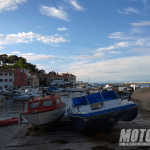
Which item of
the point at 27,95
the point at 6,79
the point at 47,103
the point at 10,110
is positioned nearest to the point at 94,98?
the point at 47,103

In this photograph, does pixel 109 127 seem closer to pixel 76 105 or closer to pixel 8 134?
pixel 76 105

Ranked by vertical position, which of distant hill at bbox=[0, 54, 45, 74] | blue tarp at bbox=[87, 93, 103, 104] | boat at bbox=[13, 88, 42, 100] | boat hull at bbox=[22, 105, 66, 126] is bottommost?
boat at bbox=[13, 88, 42, 100]

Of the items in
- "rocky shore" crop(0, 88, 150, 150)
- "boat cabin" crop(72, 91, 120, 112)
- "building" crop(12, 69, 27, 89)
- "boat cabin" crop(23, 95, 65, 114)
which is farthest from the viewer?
"building" crop(12, 69, 27, 89)

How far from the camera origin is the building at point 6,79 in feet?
236

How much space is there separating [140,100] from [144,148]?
13.0 m

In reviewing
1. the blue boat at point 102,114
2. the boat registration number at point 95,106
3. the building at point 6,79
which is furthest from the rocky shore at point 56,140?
the building at point 6,79

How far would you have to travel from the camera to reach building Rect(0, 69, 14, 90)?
236 ft

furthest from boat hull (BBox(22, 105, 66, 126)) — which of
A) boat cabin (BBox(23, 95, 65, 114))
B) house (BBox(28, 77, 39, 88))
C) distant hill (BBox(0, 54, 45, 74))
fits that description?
distant hill (BBox(0, 54, 45, 74))

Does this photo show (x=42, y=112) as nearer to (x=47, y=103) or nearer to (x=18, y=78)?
(x=47, y=103)

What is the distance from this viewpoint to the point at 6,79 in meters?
73.1

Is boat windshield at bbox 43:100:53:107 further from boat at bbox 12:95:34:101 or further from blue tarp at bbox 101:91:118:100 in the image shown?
boat at bbox 12:95:34:101

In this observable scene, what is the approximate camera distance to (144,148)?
8.70 meters

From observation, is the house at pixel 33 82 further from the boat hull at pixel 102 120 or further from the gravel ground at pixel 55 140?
the boat hull at pixel 102 120

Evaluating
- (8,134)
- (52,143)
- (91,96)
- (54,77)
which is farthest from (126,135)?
(54,77)
